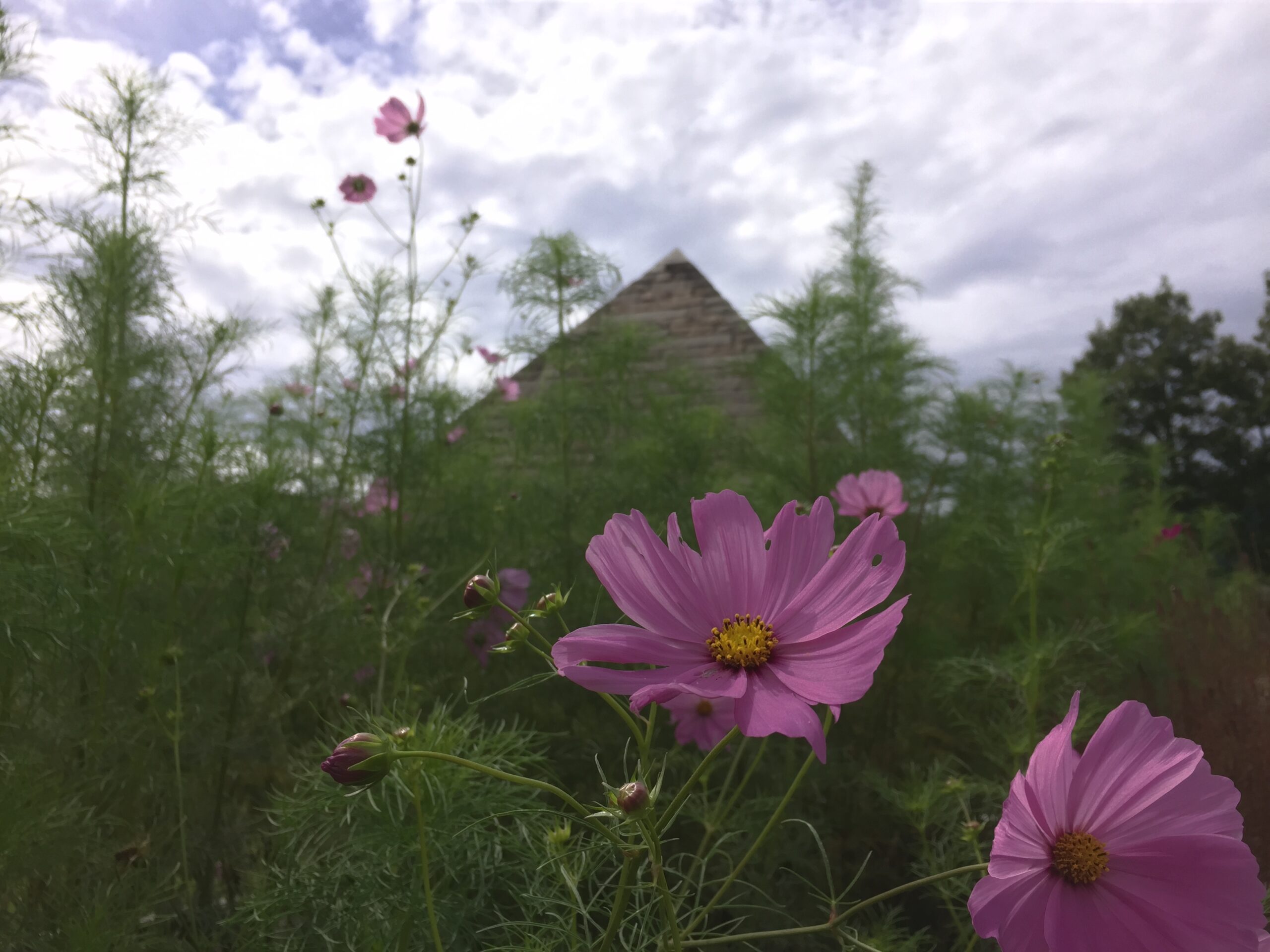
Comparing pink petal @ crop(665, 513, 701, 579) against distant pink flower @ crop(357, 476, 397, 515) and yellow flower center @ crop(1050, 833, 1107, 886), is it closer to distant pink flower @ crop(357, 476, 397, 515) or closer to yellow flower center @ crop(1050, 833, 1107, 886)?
yellow flower center @ crop(1050, 833, 1107, 886)

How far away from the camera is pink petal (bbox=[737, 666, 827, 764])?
407mm

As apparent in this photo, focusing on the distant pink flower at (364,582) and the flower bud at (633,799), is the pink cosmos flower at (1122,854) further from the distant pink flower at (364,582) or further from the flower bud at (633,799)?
the distant pink flower at (364,582)

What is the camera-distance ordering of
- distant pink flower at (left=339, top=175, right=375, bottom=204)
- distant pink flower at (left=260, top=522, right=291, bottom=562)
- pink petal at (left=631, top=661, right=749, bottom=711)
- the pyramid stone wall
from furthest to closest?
the pyramid stone wall < distant pink flower at (left=339, top=175, right=375, bottom=204) < distant pink flower at (left=260, top=522, right=291, bottom=562) < pink petal at (left=631, top=661, right=749, bottom=711)

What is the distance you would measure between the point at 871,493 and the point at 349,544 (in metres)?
1.65

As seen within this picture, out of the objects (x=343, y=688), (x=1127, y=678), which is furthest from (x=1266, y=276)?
(x=343, y=688)

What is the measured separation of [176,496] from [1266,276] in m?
16.8

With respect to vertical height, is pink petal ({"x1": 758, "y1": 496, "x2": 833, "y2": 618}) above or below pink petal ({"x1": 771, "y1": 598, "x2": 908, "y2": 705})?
above

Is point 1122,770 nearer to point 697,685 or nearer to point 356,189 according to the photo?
point 697,685

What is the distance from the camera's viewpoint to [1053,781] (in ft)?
1.69

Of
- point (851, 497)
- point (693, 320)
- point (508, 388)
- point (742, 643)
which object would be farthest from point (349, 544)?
point (693, 320)

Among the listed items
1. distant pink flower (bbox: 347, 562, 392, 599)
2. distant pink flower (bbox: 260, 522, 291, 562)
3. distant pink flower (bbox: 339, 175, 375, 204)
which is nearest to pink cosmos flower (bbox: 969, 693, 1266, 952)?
distant pink flower (bbox: 260, 522, 291, 562)

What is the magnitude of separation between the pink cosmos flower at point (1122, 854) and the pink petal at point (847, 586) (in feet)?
0.45

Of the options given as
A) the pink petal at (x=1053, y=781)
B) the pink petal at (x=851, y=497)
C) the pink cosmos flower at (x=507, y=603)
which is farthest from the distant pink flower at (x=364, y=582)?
the pink petal at (x=1053, y=781)

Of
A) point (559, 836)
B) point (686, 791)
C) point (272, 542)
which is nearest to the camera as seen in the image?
point (686, 791)
